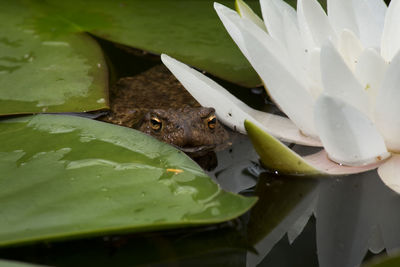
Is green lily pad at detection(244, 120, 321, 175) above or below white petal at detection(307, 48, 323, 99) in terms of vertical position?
below

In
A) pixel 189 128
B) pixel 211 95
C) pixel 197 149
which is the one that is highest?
pixel 211 95

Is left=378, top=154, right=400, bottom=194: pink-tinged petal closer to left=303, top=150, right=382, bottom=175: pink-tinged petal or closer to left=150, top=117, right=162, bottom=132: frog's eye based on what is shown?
left=303, top=150, right=382, bottom=175: pink-tinged petal

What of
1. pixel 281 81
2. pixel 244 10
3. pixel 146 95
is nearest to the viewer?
pixel 281 81

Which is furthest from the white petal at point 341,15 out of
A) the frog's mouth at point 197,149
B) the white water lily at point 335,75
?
the frog's mouth at point 197,149

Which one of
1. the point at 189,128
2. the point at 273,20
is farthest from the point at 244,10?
the point at 189,128

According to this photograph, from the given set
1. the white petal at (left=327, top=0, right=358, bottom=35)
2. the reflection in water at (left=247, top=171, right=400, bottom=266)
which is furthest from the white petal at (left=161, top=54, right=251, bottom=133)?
the white petal at (left=327, top=0, right=358, bottom=35)

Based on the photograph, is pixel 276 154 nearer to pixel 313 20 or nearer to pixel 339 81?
pixel 339 81

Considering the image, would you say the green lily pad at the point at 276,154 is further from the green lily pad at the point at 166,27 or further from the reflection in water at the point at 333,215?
Result: the green lily pad at the point at 166,27
